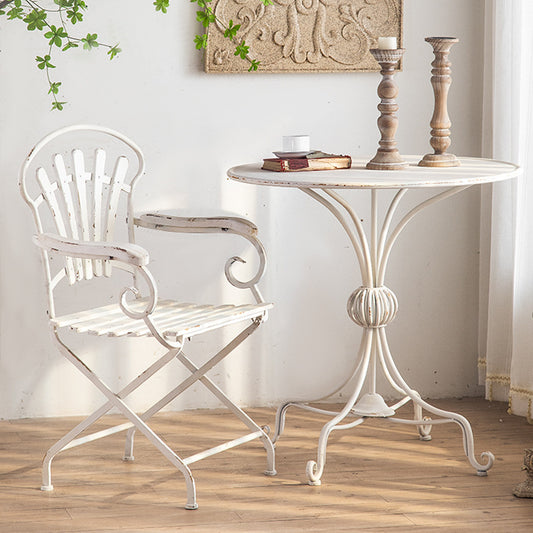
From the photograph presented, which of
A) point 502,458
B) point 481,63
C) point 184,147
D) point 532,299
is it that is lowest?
point 502,458

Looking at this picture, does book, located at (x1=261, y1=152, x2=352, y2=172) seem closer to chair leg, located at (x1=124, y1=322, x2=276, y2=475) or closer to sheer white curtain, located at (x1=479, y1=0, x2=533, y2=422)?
chair leg, located at (x1=124, y1=322, x2=276, y2=475)

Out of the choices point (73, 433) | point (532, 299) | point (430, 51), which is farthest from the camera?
point (430, 51)

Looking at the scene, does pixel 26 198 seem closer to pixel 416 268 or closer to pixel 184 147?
pixel 184 147

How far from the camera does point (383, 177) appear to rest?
263 centimetres

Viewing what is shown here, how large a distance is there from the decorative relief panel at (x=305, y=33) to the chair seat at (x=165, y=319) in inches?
37.7

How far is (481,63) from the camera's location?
3527 millimetres

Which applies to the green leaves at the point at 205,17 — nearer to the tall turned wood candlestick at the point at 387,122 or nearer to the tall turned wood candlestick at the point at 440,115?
the tall turned wood candlestick at the point at 387,122

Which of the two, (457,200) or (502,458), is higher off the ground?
(457,200)

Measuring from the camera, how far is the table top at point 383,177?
2539 mm

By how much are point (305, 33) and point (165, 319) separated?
1.26 meters

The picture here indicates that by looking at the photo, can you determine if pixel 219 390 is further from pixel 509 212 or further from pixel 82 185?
pixel 509 212

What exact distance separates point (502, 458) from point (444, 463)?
0.63ft

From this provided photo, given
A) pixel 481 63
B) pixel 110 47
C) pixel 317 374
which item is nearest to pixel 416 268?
pixel 317 374

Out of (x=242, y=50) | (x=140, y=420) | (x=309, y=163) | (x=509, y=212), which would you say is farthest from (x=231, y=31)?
(x=140, y=420)
